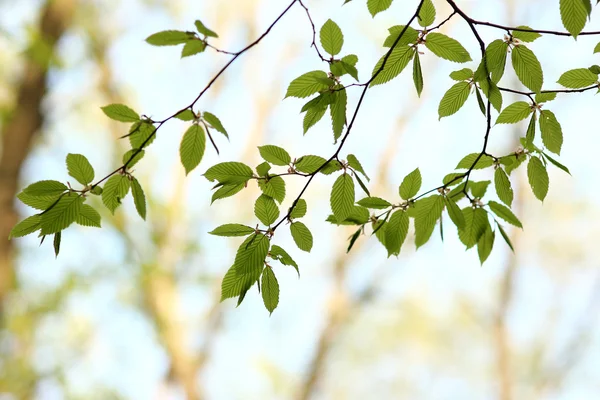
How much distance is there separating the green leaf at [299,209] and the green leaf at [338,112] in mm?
145

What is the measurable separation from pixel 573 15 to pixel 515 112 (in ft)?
0.62

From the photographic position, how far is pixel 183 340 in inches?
185

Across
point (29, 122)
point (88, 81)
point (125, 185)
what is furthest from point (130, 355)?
point (125, 185)

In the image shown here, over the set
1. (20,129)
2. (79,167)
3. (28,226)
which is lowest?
(28,226)

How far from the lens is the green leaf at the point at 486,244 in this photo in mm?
811

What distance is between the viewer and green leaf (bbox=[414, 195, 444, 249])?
760 mm

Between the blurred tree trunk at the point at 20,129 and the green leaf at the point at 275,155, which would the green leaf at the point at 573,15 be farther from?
the blurred tree trunk at the point at 20,129

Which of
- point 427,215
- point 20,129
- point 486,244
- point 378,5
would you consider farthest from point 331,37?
point 20,129

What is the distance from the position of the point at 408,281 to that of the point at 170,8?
5.06 meters

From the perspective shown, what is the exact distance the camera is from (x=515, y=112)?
78 cm

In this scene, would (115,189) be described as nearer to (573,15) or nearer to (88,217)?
(88,217)

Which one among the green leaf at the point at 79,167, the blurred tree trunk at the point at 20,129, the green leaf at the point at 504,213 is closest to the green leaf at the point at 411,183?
the green leaf at the point at 504,213

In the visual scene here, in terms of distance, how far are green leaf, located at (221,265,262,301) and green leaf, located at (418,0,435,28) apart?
38 centimetres

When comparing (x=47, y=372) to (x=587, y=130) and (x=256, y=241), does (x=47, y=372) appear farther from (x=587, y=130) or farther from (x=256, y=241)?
(x=587, y=130)
